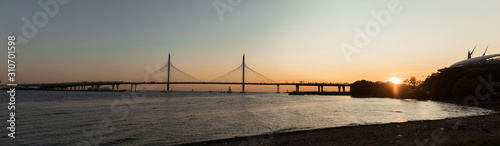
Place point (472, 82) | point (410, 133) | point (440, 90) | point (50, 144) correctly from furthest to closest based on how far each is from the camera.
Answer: point (440, 90) < point (472, 82) < point (410, 133) < point (50, 144)

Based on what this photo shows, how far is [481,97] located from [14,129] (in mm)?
91157

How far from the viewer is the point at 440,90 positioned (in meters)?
90.5

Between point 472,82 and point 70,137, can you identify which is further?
point 472,82

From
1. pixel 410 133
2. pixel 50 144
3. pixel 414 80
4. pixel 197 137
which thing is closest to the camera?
pixel 50 144

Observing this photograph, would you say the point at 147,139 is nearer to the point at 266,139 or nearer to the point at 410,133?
the point at 266,139

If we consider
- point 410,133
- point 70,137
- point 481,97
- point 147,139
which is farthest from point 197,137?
point 481,97

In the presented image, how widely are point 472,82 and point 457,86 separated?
3.57 meters

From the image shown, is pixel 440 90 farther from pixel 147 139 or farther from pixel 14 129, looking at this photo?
pixel 14 129

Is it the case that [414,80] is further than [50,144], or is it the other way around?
[414,80]

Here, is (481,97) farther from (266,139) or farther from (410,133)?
(266,139)

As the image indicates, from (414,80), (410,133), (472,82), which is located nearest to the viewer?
(410,133)

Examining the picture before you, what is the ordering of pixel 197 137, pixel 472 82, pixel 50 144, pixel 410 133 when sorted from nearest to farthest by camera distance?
pixel 50 144, pixel 410 133, pixel 197 137, pixel 472 82

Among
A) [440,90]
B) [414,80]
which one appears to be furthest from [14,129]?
[414,80]

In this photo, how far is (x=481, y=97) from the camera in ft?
227
